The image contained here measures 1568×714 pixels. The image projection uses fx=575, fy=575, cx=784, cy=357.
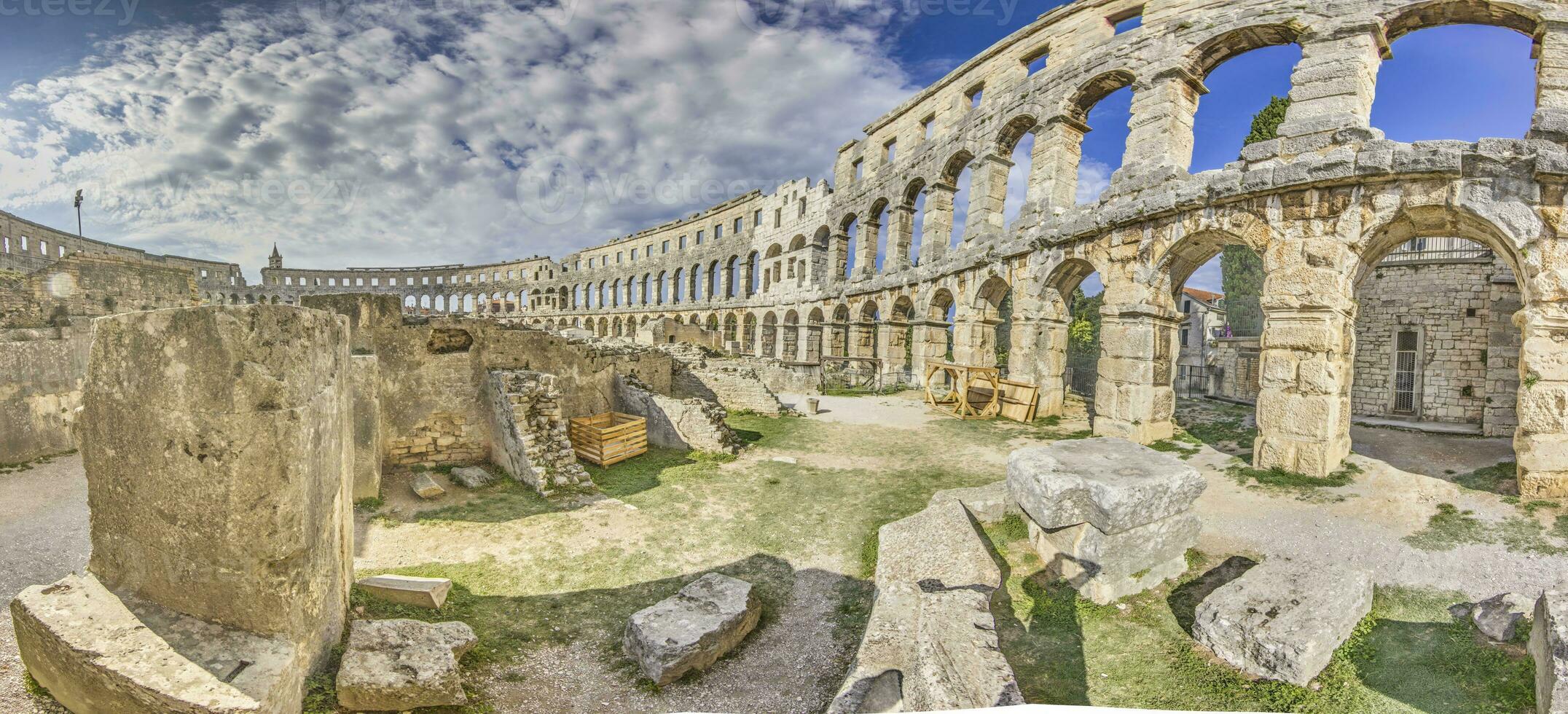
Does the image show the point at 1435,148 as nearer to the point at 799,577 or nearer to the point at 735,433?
the point at 799,577

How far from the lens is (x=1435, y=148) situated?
7.11 metres

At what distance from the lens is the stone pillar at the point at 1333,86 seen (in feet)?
27.5

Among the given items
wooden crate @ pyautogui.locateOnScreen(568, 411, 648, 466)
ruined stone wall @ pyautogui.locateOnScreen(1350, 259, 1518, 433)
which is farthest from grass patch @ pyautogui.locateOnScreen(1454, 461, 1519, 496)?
wooden crate @ pyautogui.locateOnScreen(568, 411, 648, 466)

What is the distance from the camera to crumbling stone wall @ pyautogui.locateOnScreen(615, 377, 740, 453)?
9562mm

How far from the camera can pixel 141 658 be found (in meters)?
2.47

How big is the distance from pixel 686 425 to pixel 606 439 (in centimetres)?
145

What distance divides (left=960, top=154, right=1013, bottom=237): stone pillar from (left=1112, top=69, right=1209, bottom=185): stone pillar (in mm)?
4552

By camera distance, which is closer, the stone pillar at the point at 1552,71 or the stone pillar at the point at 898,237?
the stone pillar at the point at 1552,71

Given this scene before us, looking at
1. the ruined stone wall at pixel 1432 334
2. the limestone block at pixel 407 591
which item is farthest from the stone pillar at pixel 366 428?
the ruined stone wall at pixel 1432 334

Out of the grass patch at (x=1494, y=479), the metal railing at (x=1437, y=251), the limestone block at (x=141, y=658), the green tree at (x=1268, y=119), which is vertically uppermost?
the green tree at (x=1268, y=119)

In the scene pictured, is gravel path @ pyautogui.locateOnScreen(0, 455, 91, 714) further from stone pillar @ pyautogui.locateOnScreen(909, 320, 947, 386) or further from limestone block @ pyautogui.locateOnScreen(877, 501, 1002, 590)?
stone pillar @ pyautogui.locateOnScreen(909, 320, 947, 386)

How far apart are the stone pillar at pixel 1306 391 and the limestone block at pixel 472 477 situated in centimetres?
1063

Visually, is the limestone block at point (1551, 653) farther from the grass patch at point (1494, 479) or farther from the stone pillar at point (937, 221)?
the stone pillar at point (937, 221)

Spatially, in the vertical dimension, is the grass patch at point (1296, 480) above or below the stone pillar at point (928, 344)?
below
